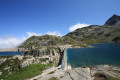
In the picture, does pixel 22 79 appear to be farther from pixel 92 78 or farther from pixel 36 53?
pixel 36 53

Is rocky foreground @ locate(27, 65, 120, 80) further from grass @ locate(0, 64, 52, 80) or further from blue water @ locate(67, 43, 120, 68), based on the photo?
blue water @ locate(67, 43, 120, 68)

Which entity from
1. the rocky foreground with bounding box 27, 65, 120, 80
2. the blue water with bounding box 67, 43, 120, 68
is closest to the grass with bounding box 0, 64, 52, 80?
the rocky foreground with bounding box 27, 65, 120, 80

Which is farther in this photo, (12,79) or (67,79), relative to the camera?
(12,79)

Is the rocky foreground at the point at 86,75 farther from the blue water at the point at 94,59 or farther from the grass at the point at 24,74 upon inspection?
the blue water at the point at 94,59

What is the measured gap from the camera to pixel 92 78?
14.3 metres

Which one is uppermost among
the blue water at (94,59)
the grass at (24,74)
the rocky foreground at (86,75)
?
the rocky foreground at (86,75)

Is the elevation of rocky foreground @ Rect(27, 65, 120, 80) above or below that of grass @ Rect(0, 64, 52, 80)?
above

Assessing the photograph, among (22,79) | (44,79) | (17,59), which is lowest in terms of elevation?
(22,79)

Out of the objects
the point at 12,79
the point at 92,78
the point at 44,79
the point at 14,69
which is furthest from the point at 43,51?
the point at 92,78

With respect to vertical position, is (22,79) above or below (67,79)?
below

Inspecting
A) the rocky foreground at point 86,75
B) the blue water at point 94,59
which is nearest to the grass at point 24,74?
the rocky foreground at point 86,75

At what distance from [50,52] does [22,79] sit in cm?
5249

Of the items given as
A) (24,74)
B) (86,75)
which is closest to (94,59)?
(86,75)

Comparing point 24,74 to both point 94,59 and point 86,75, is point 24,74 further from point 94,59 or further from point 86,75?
point 94,59
